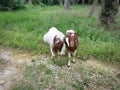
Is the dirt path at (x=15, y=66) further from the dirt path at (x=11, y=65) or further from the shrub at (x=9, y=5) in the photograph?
the shrub at (x=9, y=5)

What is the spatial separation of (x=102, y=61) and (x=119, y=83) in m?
0.88

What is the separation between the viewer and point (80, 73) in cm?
528

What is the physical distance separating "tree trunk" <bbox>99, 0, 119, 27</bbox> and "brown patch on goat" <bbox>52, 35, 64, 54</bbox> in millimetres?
3846

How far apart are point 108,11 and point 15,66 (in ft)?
14.6

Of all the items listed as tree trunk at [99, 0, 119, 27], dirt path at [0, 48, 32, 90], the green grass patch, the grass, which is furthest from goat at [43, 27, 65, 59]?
tree trunk at [99, 0, 119, 27]

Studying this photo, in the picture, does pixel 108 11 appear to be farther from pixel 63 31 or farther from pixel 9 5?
pixel 9 5

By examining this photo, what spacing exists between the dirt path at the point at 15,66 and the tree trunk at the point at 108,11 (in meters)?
3.38

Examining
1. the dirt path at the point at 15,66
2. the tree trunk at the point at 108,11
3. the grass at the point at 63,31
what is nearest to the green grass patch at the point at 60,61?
the dirt path at the point at 15,66

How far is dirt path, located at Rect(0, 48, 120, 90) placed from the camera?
5.17 m

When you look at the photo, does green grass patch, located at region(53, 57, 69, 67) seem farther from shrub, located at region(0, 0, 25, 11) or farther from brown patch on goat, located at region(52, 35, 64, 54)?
shrub, located at region(0, 0, 25, 11)

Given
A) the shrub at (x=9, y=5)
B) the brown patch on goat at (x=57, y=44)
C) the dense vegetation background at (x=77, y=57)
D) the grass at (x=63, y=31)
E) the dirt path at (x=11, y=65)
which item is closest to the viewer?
the dense vegetation background at (x=77, y=57)

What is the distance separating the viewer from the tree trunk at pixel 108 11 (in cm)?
891

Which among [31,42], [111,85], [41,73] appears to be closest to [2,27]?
[31,42]

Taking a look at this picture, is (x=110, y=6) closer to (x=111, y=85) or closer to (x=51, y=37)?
(x=51, y=37)
